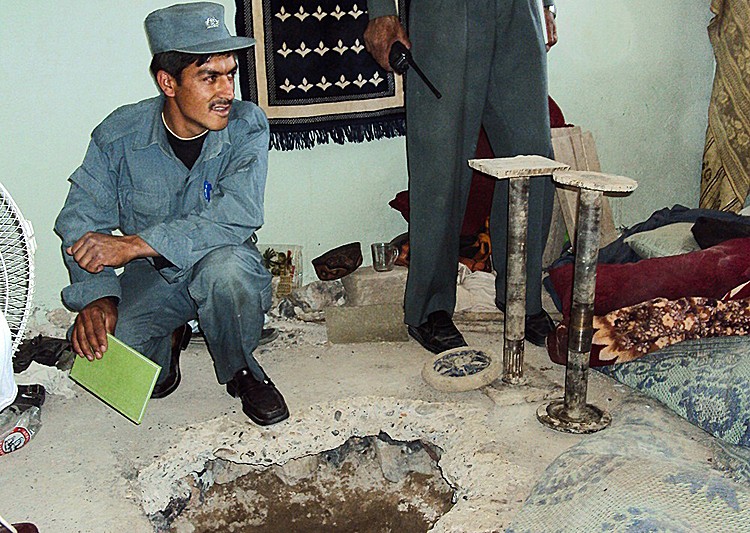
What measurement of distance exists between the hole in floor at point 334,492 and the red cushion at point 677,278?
766 millimetres

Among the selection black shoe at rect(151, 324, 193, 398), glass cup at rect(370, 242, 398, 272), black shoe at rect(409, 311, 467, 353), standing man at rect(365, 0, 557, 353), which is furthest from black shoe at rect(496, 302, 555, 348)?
black shoe at rect(151, 324, 193, 398)

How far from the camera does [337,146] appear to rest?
3.58 m

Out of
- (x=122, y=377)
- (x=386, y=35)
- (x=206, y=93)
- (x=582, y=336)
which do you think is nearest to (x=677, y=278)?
(x=582, y=336)

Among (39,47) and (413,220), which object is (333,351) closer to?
(413,220)

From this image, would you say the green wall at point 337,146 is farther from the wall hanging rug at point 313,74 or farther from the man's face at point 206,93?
the man's face at point 206,93

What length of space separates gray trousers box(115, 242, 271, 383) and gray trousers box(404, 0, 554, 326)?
619 mm

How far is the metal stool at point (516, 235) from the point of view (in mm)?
2479

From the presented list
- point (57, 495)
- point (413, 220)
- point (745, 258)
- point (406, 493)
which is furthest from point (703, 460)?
point (57, 495)

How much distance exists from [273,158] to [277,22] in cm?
56

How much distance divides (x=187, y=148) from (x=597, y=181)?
4.22 feet

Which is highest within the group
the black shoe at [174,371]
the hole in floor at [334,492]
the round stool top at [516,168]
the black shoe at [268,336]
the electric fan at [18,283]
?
the round stool top at [516,168]

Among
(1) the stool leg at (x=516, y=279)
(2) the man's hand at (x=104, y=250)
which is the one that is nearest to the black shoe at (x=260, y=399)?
(2) the man's hand at (x=104, y=250)

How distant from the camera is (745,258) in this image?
268 centimetres

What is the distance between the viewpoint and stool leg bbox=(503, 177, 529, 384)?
2590 mm
